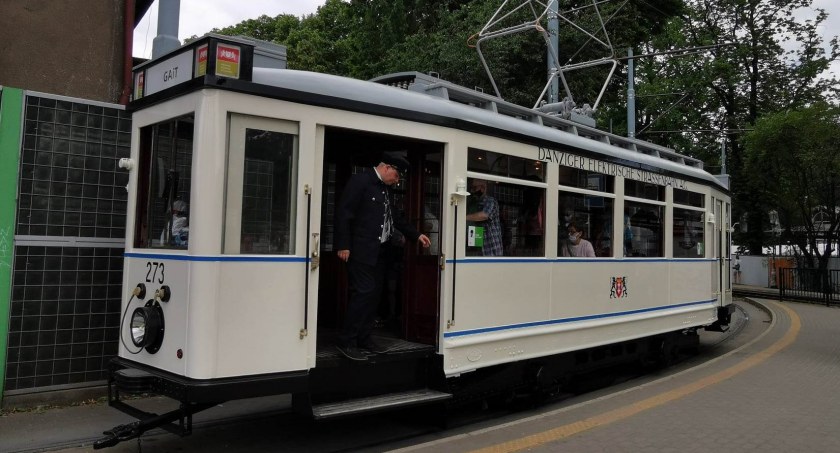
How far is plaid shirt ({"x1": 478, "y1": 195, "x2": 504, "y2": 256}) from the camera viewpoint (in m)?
5.91

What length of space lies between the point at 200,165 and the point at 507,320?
3096 millimetres

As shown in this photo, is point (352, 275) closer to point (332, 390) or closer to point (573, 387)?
point (332, 390)

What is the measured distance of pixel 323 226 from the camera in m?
6.53

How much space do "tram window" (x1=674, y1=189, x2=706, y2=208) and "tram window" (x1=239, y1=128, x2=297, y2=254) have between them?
5974 mm

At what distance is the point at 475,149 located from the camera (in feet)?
19.0

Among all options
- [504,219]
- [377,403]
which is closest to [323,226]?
[504,219]

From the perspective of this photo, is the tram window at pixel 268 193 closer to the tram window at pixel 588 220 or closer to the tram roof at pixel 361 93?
the tram roof at pixel 361 93

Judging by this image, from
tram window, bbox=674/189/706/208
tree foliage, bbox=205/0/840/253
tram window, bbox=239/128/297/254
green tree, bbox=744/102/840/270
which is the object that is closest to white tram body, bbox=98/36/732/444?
tram window, bbox=239/128/297/254

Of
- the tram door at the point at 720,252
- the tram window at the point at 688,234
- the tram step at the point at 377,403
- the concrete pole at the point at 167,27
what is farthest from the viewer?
the tram door at the point at 720,252

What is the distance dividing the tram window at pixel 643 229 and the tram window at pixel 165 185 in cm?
498

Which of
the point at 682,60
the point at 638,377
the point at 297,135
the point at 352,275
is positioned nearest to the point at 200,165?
the point at 297,135

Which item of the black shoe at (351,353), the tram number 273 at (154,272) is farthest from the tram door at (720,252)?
the tram number 273 at (154,272)

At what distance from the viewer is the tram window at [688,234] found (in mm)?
8773

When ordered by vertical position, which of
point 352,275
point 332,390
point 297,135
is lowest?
point 332,390
